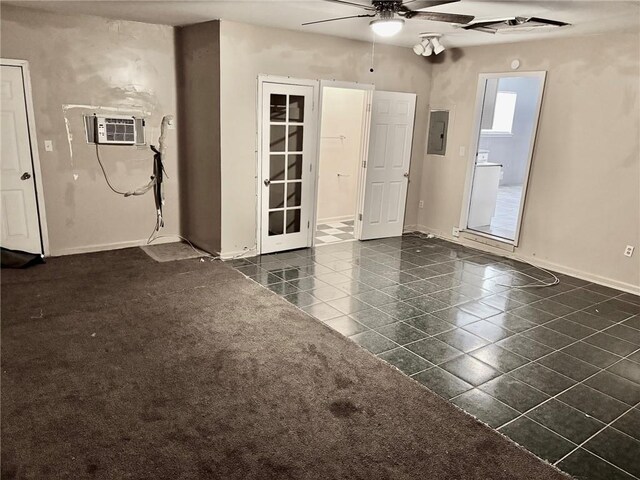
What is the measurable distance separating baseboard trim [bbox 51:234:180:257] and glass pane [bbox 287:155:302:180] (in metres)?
1.68

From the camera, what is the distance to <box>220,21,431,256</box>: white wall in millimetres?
4879

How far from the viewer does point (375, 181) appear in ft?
21.0

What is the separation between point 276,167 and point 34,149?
253cm

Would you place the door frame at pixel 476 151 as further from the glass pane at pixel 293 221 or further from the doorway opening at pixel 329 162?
the glass pane at pixel 293 221

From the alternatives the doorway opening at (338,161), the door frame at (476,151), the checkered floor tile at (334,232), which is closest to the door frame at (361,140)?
the checkered floor tile at (334,232)

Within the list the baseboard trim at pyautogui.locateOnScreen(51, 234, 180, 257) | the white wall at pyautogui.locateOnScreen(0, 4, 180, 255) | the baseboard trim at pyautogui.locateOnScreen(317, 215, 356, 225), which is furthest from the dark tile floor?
the white wall at pyautogui.locateOnScreen(0, 4, 180, 255)

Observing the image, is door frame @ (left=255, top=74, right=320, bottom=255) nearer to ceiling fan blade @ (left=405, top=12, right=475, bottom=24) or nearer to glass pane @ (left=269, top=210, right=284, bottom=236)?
glass pane @ (left=269, top=210, right=284, bottom=236)

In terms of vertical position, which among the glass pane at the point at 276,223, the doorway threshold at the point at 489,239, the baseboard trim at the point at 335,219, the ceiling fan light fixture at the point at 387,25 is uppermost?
the ceiling fan light fixture at the point at 387,25

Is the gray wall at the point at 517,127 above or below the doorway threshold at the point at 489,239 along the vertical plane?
above

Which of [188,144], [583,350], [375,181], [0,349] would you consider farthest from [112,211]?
[583,350]

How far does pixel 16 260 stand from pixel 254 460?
3.78 meters

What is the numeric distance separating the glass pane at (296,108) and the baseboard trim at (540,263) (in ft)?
8.70

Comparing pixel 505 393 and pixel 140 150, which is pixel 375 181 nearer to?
pixel 140 150

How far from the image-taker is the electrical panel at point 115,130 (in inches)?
199
